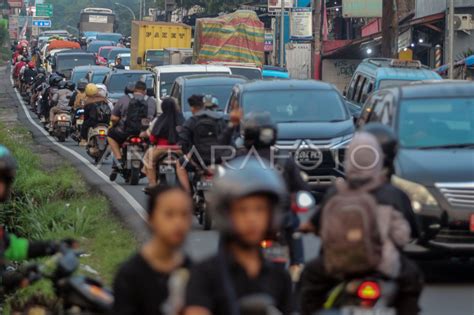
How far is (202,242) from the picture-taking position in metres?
15.8

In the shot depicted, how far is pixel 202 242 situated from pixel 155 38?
1432 inches

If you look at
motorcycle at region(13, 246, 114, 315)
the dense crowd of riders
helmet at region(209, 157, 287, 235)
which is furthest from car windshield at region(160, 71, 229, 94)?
helmet at region(209, 157, 287, 235)

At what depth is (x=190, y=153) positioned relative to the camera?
16.4 meters

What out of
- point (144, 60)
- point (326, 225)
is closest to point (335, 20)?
point (144, 60)

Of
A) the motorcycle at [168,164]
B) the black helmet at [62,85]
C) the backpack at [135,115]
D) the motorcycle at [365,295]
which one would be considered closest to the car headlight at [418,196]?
the motorcycle at [365,295]

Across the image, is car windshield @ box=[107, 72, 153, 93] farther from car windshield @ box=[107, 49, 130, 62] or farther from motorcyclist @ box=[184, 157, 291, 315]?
motorcyclist @ box=[184, 157, 291, 315]

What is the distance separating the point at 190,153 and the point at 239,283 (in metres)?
10.6

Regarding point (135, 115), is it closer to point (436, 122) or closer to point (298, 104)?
point (298, 104)

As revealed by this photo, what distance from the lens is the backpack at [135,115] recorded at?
21781 mm

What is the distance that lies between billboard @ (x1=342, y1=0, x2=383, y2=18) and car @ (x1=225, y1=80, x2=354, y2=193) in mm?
41818

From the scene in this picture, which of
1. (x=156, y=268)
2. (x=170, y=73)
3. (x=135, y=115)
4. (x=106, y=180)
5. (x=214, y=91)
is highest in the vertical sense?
(x=156, y=268)

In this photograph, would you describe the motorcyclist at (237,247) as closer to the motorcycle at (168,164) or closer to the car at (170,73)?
the motorcycle at (168,164)

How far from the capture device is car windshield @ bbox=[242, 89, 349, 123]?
1938 centimetres

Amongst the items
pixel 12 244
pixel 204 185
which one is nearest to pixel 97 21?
pixel 204 185
